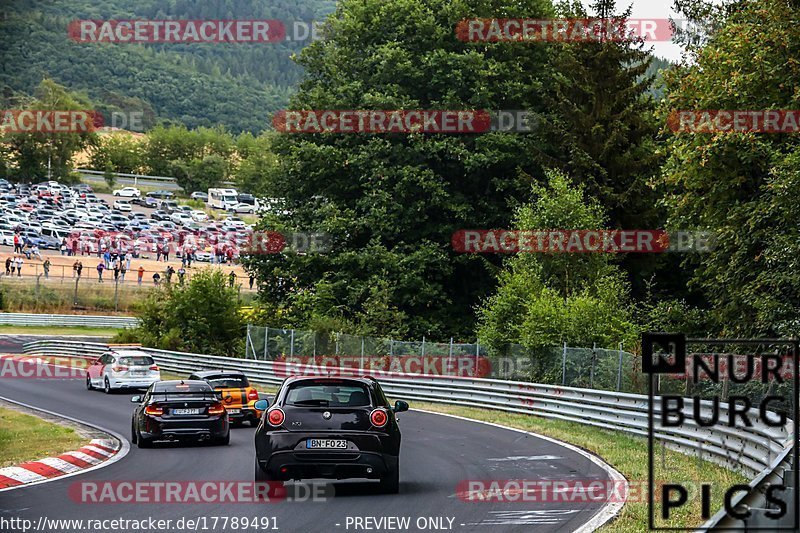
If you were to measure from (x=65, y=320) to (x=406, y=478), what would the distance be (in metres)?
62.5

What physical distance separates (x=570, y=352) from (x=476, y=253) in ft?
63.0

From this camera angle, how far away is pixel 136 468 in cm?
1759

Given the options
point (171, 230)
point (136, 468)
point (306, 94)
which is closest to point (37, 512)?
point (136, 468)

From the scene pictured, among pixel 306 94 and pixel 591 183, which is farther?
pixel 306 94

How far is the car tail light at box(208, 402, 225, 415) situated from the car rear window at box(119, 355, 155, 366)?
16519 millimetres

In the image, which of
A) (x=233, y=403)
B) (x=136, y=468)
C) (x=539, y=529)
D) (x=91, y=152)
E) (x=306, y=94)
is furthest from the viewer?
(x=91, y=152)

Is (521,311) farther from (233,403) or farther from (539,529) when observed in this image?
(539,529)

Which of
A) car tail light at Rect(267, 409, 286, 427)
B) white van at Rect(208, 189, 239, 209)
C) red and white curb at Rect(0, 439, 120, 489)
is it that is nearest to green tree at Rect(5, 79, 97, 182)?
A: white van at Rect(208, 189, 239, 209)

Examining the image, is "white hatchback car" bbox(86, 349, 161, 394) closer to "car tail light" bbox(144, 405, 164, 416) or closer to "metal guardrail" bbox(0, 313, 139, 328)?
"car tail light" bbox(144, 405, 164, 416)

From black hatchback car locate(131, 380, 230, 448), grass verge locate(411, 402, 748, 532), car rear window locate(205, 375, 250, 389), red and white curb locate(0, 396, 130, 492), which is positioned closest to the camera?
grass verge locate(411, 402, 748, 532)

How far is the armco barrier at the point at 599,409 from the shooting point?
41.5 feet

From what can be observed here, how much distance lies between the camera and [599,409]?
2514 centimetres

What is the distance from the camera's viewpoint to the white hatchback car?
123ft

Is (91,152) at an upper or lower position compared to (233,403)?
upper
